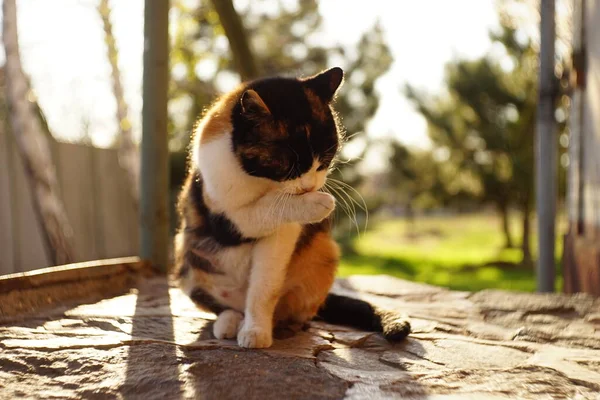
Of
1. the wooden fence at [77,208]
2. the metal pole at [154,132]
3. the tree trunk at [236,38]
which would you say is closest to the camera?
the metal pole at [154,132]

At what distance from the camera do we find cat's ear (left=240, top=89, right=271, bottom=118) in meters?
1.75

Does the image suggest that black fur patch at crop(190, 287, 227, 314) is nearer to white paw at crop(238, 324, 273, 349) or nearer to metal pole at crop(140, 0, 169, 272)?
white paw at crop(238, 324, 273, 349)

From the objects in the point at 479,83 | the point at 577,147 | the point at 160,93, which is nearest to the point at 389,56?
the point at 479,83

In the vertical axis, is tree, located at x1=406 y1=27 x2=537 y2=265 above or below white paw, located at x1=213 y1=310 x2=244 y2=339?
above

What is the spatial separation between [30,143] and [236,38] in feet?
6.89

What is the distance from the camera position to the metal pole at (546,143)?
147 inches

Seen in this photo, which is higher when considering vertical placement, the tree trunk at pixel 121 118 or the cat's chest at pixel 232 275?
the tree trunk at pixel 121 118

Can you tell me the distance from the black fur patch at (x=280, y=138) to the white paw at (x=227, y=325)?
0.61 m

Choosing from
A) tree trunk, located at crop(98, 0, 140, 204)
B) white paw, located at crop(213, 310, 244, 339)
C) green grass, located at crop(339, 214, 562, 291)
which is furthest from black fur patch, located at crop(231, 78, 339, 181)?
tree trunk, located at crop(98, 0, 140, 204)

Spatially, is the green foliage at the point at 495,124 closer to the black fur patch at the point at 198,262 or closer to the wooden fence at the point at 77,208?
the wooden fence at the point at 77,208

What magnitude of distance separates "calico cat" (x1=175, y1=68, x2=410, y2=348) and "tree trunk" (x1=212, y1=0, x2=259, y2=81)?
177 cm

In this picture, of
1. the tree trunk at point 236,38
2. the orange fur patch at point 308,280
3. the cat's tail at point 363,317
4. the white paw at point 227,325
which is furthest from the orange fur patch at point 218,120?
the tree trunk at point 236,38

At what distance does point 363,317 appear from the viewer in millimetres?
2279

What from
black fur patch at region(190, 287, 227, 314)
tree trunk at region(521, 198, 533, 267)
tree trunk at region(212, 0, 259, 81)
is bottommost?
tree trunk at region(521, 198, 533, 267)
